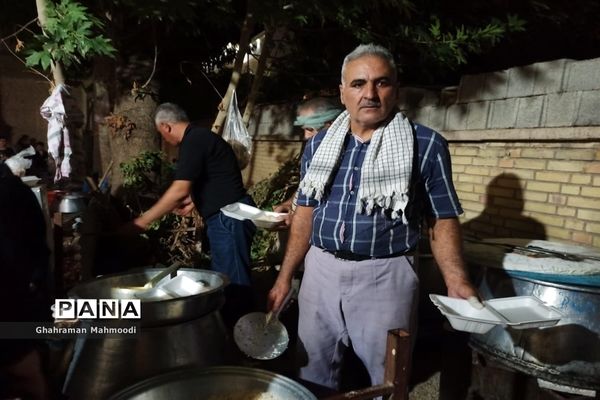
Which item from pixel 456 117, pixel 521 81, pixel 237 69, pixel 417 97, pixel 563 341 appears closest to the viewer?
pixel 563 341

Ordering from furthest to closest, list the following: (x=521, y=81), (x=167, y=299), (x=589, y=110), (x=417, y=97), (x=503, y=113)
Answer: (x=417, y=97), (x=503, y=113), (x=521, y=81), (x=589, y=110), (x=167, y=299)

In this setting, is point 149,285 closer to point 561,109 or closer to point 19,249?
point 19,249

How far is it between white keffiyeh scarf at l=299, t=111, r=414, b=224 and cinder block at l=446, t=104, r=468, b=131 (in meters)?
2.61

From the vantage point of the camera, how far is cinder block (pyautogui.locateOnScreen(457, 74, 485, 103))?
434 cm

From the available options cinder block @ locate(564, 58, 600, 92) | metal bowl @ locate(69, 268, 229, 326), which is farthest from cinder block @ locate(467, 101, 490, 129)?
metal bowl @ locate(69, 268, 229, 326)

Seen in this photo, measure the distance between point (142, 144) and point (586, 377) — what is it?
224 inches

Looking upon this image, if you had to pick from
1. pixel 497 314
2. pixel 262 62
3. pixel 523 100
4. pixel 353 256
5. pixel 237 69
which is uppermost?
pixel 262 62

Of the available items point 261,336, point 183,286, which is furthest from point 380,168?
point 183,286

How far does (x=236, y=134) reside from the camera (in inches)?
243

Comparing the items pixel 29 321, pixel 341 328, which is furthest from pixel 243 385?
pixel 29 321

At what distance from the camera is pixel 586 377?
7.34ft

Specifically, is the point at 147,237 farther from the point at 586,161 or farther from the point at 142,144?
the point at 586,161

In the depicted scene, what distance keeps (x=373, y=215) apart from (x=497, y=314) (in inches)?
26.6

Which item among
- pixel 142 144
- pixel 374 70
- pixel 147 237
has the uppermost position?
pixel 374 70
